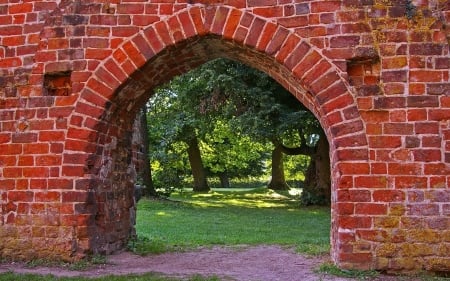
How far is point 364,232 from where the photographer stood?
5531 mm

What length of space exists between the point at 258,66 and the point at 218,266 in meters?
2.68

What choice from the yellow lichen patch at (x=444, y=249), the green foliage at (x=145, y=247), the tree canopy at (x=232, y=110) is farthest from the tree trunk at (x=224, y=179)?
the yellow lichen patch at (x=444, y=249)

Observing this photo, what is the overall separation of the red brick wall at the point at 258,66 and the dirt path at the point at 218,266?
0.37 metres

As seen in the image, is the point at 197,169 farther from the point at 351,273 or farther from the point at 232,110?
the point at 351,273

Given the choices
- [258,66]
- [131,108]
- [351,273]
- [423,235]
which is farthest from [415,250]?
[131,108]

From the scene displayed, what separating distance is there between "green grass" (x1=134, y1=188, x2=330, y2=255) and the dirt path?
510mm

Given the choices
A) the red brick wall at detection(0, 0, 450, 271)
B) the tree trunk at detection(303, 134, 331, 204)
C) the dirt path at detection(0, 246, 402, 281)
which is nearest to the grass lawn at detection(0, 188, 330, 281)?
the dirt path at detection(0, 246, 402, 281)

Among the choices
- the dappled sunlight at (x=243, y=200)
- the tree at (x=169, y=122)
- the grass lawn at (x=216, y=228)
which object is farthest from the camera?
the tree at (x=169, y=122)

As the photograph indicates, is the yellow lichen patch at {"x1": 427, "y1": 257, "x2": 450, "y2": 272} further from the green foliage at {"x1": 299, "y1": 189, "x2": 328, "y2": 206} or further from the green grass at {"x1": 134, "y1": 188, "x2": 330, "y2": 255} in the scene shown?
the green foliage at {"x1": 299, "y1": 189, "x2": 328, "y2": 206}

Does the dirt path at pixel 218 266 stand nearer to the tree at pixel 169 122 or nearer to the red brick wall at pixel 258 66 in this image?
the red brick wall at pixel 258 66

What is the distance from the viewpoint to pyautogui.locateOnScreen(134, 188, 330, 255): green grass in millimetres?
8273

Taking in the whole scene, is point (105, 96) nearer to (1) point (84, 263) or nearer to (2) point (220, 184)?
(1) point (84, 263)

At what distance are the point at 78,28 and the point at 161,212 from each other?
914 cm

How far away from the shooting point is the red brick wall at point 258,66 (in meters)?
5.54
